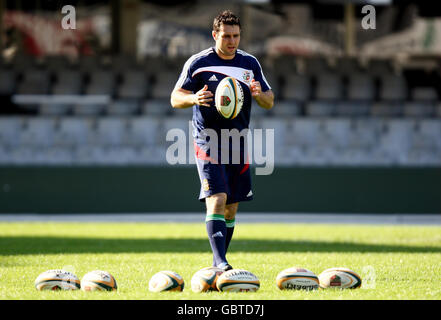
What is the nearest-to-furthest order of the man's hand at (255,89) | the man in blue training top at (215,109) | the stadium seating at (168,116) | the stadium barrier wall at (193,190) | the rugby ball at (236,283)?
the rugby ball at (236,283), the man in blue training top at (215,109), the man's hand at (255,89), the stadium barrier wall at (193,190), the stadium seating at (168,116)

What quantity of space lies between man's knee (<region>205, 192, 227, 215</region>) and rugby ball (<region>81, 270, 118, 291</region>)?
1.31 meters

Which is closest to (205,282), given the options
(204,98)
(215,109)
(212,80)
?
(204,98)

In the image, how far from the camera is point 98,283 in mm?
6551

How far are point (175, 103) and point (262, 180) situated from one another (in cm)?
1086

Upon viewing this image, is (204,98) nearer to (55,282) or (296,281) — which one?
(296,281)

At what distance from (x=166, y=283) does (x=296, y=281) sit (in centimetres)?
113

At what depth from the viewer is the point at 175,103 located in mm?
7660

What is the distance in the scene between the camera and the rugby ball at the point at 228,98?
740 centimetres

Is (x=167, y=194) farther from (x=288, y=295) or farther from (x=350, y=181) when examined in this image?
(x=288, y=295)

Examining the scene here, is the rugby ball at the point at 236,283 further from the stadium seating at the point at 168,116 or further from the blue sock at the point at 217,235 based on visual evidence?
the stadium seating at the point at 168,116

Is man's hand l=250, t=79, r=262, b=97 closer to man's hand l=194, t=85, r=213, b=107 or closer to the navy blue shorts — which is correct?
man's hand l=194, t=85, r=213, b=107

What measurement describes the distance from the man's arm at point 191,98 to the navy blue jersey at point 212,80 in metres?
0.10

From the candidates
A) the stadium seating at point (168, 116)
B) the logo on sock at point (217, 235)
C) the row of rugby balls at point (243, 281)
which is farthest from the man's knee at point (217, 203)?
the stadium seating at point (168, 116)

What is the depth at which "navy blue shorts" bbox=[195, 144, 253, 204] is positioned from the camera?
7535mm
